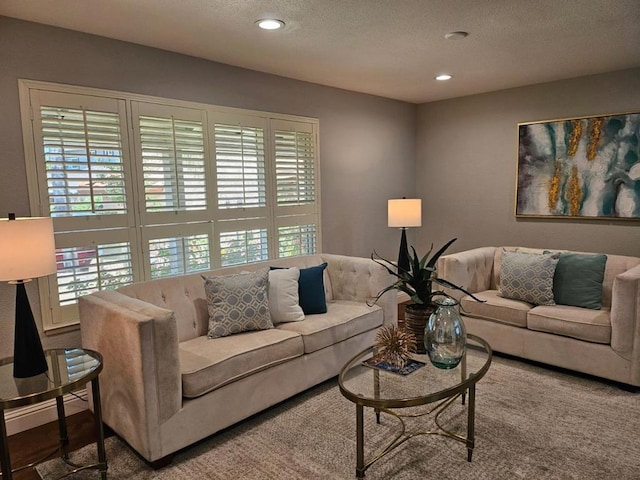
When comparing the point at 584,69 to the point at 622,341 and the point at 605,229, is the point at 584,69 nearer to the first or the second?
the point at 605,229

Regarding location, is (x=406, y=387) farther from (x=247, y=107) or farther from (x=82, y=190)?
(x=247, y=107)

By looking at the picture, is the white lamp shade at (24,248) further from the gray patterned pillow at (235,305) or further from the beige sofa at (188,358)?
the gray patterned pillow at (235,305)

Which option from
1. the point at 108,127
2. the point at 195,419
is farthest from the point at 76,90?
the point at 195,419

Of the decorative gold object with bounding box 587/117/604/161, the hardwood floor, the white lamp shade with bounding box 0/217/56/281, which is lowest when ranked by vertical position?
the hardwood floor

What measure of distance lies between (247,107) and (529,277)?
2.73 metres

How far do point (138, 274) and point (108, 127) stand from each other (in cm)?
103

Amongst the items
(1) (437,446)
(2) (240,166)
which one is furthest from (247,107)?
(1) (437,446)

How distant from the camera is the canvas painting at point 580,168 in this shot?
3.99 meters

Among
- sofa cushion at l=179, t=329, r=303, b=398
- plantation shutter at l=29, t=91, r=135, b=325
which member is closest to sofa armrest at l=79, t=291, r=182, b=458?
sofa cushion at l=179, t=329, r=303, b=398

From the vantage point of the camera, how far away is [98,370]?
208cm

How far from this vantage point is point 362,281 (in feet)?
11.9

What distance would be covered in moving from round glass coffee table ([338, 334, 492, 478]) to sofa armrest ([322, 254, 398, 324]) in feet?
3.63

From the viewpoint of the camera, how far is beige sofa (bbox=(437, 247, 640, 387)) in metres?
2.93

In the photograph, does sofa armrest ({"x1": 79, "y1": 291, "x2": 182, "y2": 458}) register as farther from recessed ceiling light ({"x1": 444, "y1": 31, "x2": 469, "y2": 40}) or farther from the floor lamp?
the floor lamp
